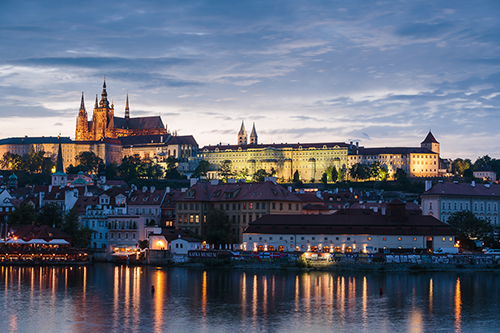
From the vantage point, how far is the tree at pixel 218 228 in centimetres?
7812

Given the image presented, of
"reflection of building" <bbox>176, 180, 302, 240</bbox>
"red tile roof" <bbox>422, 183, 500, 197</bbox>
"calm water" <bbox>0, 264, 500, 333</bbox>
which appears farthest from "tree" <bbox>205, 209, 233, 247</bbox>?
"red tile roof" <bbox>422, 183, 500, 197</bbox>

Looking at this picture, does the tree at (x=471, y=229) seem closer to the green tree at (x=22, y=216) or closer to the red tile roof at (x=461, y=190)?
the red tile roof at (x=461, y=190)

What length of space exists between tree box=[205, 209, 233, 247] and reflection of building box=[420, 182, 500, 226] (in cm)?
2926

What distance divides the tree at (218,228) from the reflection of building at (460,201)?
1152 inches

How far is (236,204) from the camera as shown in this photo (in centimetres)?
8519

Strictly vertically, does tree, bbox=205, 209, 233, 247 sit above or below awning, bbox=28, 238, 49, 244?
above

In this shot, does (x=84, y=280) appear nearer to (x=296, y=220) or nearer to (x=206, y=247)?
(x=206, y=247)

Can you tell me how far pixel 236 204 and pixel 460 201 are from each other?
30696 mm

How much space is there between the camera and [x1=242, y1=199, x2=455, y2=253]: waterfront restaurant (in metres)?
74.3

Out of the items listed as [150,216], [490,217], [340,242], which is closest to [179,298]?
[340,242]

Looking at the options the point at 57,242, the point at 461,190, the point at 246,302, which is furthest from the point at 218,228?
the point at 461,190

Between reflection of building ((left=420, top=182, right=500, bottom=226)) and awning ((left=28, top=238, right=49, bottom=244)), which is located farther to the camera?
reflection of building ((left=420, top=182, right=500, bottom=226))

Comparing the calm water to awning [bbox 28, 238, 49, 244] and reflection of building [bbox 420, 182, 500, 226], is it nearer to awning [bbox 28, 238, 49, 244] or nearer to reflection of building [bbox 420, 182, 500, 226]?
awning [bbox 28, 238, 49, 244]

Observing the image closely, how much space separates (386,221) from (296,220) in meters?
8.96
